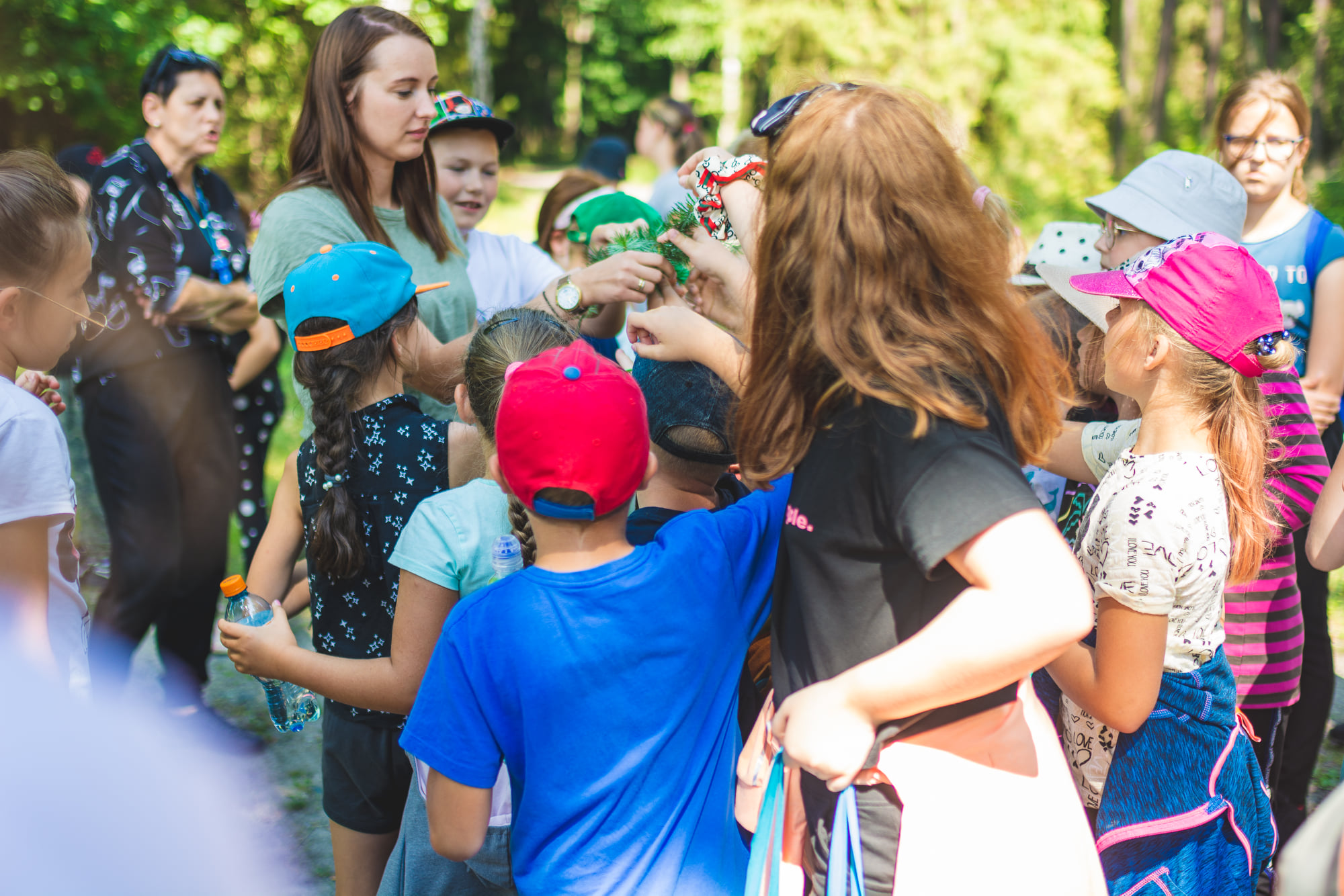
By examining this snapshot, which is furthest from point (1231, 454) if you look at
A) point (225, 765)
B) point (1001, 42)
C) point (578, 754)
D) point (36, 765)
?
point (1001, 42)

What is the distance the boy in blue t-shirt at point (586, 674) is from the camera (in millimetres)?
1419

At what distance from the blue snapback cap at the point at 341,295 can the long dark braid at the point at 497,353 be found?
0.78ft

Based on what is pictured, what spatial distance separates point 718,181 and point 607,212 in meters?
1.14

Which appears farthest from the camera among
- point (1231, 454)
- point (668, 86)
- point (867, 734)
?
point (668, 86)

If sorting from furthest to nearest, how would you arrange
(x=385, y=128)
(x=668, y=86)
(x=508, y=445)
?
1. (x=668, y=86)
2. (x=385, y=128)
3. (x=508, y=445)

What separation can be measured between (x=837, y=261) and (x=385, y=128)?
1786 millimetres

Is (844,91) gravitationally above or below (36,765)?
above

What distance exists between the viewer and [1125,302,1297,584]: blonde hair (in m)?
1.69

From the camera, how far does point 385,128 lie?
2.61m

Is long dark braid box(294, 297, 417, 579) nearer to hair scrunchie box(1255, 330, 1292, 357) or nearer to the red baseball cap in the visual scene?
the red baseball cap

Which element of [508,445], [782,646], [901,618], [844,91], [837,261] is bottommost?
[782,646]

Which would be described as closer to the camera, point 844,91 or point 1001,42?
point 844,91

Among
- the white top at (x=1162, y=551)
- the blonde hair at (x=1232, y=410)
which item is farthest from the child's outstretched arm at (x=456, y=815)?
the blonde hair at (x=1232, y=410)

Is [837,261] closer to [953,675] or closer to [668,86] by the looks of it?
[953,675]
